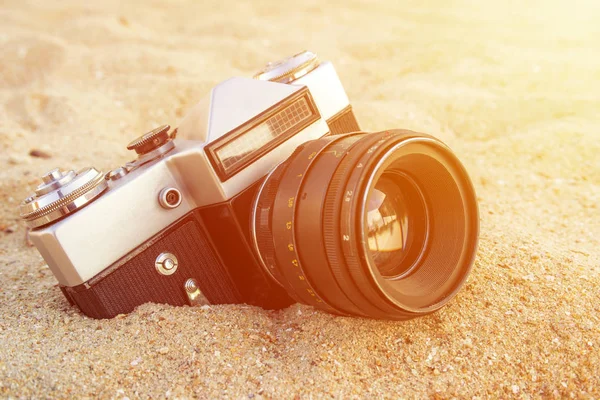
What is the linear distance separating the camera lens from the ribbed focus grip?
156mm

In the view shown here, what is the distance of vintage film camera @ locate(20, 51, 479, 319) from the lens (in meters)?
1.08

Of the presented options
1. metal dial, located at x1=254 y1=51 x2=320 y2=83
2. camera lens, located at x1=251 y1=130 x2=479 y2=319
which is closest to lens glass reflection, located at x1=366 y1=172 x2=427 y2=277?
camera lens, located at x1=251 y1=130 x2=479 y2=319

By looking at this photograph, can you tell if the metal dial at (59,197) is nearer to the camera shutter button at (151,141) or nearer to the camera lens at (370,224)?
the camera shutter button at (151,141)

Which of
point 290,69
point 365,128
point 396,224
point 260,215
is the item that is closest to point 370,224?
point 396,224

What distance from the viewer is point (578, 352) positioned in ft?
3.79

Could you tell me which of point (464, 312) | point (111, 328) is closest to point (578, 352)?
point (464, 312)

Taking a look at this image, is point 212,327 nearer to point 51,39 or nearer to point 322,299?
point 322,299

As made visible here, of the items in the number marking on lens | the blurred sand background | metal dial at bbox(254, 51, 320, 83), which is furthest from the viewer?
metal dial at bbox(254, 51, 320, 83)

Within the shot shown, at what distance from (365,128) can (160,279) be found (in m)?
1.18

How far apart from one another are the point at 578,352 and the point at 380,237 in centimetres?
42

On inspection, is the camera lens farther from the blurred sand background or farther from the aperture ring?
the blurred sand background

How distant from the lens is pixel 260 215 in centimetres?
121

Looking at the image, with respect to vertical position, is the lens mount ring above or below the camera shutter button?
below

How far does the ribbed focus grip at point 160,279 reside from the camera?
1240 millimetres
